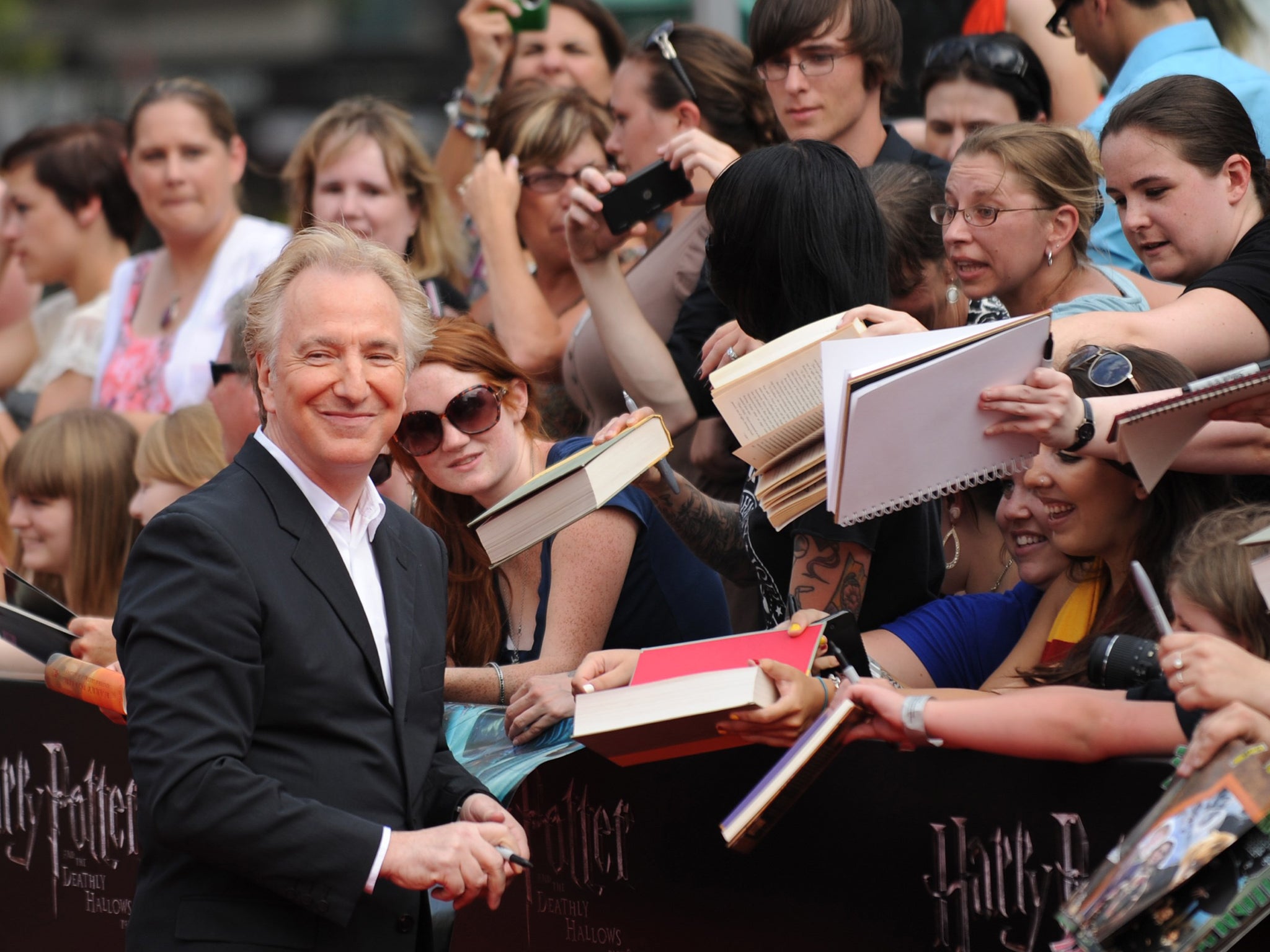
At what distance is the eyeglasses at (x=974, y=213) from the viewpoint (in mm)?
3551

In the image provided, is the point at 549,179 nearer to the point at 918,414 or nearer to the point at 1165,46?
the point at 1165,46

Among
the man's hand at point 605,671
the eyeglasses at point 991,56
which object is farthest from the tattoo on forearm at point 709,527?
the eyeglasses at point 991,56

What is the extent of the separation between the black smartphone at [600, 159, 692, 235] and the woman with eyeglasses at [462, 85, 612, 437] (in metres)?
0.67

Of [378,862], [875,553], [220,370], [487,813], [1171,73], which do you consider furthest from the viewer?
[220,370]

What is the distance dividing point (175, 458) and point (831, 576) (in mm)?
2425

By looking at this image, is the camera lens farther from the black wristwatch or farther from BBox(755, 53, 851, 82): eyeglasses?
BBox(755, 53, 851, 82): eyeglasses

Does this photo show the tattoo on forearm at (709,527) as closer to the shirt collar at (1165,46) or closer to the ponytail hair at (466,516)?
the ponytail hair at (466,516)

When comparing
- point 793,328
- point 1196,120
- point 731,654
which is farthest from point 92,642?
point 1196,120

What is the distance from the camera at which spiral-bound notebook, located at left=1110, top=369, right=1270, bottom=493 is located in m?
2.44

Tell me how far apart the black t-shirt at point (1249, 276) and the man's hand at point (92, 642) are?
8.14 ft

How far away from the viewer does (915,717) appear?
2479 mm

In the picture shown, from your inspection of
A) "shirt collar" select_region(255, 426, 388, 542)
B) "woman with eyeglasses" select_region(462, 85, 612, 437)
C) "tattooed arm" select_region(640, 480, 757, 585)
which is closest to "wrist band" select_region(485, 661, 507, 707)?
"tattooed arm" select_region(640, 480, 757, 585)

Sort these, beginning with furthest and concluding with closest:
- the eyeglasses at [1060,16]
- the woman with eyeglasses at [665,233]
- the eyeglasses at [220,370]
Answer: the eyeglasses at [220,370]
the eyeglasses at [1060,16]
the woman with eyeglasses at [665,233]

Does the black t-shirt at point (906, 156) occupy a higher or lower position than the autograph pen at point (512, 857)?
higher
